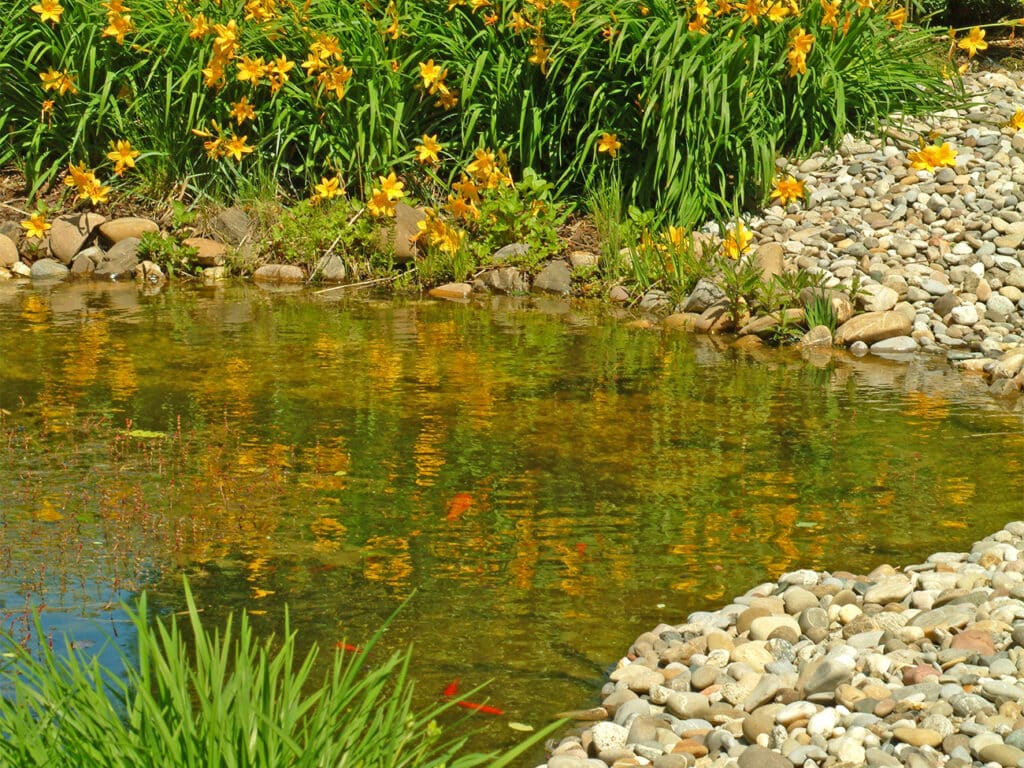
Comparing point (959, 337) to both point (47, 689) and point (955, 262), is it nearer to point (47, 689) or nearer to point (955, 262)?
point (955, 262)

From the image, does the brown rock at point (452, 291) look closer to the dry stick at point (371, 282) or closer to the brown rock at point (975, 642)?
the dry stick at point (371, 282)

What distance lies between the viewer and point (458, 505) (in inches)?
213

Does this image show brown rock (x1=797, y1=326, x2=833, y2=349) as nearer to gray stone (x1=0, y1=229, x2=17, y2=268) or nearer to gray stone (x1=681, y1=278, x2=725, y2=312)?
gray stone (x1=681, y1=278, x2=725, y2=312)

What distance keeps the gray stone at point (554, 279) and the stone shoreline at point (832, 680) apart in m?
5.09

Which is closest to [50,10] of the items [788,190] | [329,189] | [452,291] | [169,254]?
[169,254]

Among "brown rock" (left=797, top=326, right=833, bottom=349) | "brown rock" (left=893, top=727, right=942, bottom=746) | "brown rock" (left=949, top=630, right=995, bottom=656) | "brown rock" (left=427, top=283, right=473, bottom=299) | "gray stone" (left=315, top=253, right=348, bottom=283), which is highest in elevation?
"gray stone" (left=315, top=253, right=348, bottom=283)

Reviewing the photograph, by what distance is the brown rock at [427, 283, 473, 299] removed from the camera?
9.43 m

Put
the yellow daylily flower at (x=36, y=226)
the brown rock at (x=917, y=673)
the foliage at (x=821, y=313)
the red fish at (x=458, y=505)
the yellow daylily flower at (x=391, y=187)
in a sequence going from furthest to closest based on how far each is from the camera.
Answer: the yellow daylily flower at (x=36, y=226)
the yellow daylily flower at (x=391, y=187)
the foliage at (x=821, y=313)
the red fish at (x=458, y=505)
the brown rock at (x=917, y=673)

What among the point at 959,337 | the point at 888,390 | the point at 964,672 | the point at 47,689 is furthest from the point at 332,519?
the point at 959,337

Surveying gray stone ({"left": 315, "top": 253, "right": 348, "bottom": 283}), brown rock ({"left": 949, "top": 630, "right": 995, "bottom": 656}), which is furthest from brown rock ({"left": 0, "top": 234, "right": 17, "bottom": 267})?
brown rock ({"left": 949, "top": 630, "right": 995, "bottom": 656})

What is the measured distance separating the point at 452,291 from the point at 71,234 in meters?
2.90

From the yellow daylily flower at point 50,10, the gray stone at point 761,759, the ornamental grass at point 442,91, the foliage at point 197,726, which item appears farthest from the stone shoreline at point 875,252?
the foliage at point 197,726

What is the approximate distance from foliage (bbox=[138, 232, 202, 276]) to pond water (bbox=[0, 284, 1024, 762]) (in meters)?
1.48

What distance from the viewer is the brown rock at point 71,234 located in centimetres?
1032
